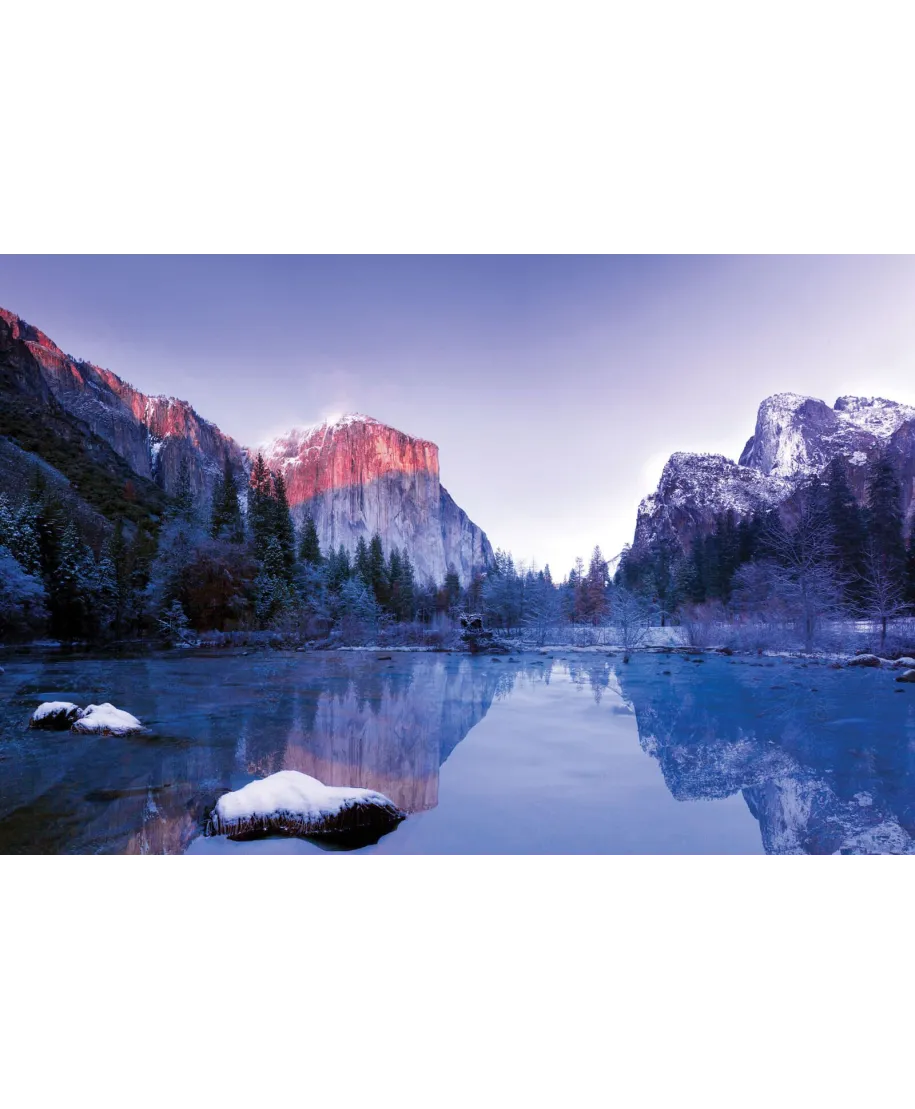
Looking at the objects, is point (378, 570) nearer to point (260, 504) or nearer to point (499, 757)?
Answer: point (260, 504)

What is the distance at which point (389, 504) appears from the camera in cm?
405

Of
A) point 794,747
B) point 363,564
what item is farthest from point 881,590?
point 363,564

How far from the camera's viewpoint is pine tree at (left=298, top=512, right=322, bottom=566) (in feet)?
13.0

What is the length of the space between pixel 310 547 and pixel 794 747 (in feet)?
11.9

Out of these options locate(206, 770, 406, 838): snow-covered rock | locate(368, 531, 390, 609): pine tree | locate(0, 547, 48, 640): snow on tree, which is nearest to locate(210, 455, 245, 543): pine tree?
locate(368, 531, 390, 609): pine tree

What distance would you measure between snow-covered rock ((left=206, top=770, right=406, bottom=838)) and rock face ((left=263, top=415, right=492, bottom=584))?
184 cm

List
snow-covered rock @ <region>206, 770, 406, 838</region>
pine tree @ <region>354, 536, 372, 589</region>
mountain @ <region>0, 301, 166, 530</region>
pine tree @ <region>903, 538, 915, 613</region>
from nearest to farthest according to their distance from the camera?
snow-covered rock @ <region>206, 770, 406, 838</region>, pine tree @ <region>903, 538, 915, 613</region>, mountain @ <region>0, 301, 166, 530</region>, pine tree @ <region>354, 536, 372, 589</region>

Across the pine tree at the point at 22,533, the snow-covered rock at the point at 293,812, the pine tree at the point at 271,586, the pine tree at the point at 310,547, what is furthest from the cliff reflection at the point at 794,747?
the pine tree at the point at 22,533

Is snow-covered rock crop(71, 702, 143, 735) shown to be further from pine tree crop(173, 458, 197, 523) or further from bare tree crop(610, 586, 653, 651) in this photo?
bare tree crop(610, 586, 653, 651)

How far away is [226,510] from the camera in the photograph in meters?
3.83

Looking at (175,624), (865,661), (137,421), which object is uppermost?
(137,421)
